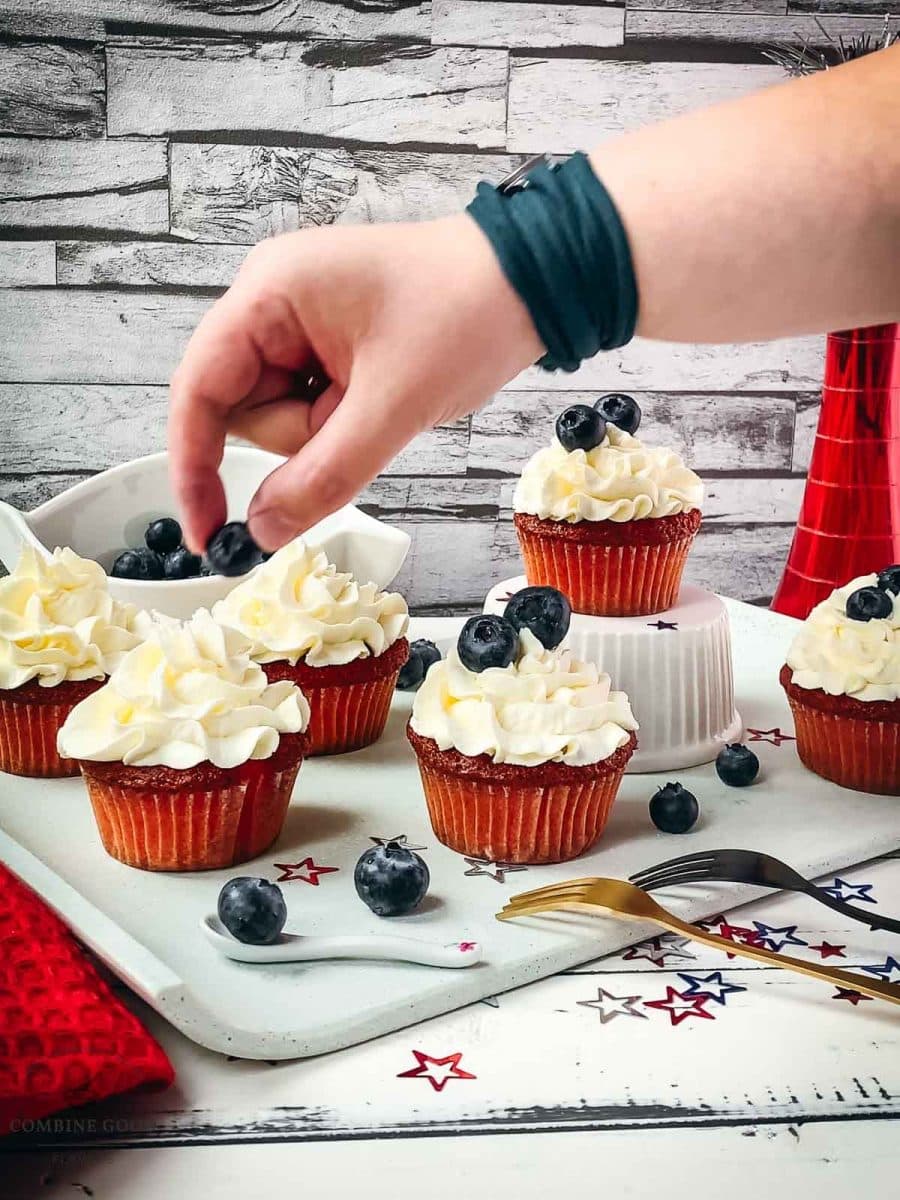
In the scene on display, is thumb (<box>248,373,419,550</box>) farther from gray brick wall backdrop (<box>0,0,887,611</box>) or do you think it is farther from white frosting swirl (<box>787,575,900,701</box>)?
gray brick wall backdrop (<box>0,0,887,611</box>)

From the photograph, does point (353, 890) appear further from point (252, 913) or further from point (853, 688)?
point (853, 688)

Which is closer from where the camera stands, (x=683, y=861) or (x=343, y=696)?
(x=683, y=861)

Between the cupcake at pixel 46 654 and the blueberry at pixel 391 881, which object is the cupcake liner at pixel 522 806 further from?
the cupcake at pixel 46 654

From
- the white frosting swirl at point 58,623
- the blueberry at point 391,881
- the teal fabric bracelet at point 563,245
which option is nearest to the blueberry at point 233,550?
the teal fabric bracelet at point 563,245

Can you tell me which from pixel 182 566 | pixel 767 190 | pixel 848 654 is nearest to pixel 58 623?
pixel 182 566

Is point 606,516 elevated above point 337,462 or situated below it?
below

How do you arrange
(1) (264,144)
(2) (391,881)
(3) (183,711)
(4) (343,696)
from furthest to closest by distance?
(1) (264,144)
(4) (343,696)
(3) (183,711)
(2) (391,881)
